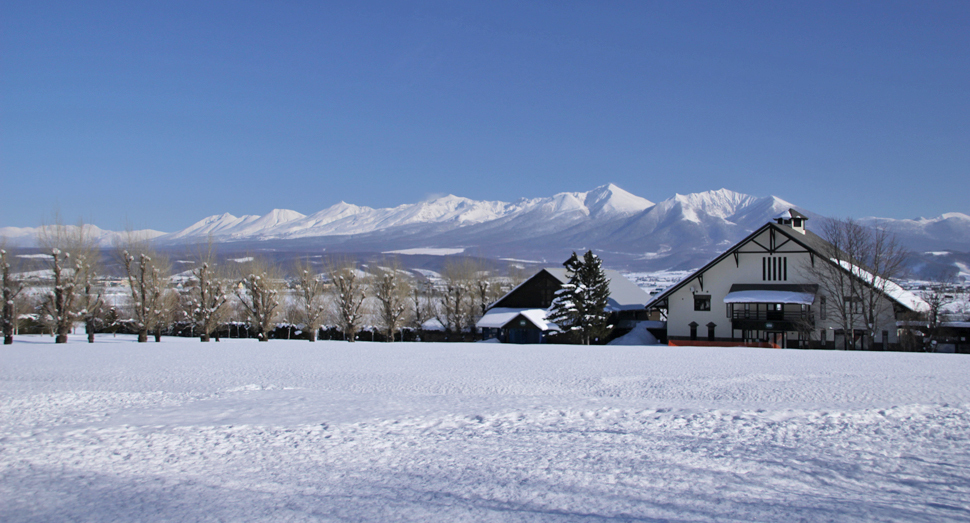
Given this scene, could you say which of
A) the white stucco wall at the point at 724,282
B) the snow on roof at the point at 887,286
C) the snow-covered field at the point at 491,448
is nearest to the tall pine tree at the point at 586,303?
the white stucco wall at the point at 724,282

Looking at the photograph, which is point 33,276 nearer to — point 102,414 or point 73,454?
point 102,414

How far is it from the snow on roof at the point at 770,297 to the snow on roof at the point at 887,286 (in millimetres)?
3213

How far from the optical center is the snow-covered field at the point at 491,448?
685cm

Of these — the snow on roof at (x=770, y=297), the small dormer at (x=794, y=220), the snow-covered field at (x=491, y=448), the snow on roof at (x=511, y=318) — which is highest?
the small dormer at (x=794, y=220)

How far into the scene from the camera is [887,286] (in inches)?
1522

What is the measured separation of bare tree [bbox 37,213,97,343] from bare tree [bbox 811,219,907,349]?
153 ft

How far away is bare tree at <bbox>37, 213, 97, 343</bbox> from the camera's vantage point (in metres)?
36.7

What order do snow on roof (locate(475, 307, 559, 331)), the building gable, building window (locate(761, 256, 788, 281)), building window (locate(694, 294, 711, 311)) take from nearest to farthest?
building window (locate(761, 256, 788, 281))
building window (locate(694, 294, 711, 311))
snow on roof (locate(475, 307, 559, 331))
the building gable

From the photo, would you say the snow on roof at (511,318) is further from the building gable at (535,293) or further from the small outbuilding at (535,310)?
the building gable at (535,293)

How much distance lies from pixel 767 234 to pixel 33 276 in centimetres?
5247

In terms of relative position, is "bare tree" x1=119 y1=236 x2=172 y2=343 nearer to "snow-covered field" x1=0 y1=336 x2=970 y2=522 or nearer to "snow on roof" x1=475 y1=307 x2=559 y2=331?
"snow on roof" x1=475 y1=307 x2=559 y2=331

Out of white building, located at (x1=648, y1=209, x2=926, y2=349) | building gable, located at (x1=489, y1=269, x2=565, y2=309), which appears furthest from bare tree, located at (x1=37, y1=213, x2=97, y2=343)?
white building, located at (x1=648, y1=209, x2=926, y2=349)

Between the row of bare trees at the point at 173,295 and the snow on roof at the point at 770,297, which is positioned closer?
the row of bare trees at the point at 173,295

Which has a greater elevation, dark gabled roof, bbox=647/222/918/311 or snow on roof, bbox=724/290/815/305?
dark gabled roof, bbox=647/222/918/311
